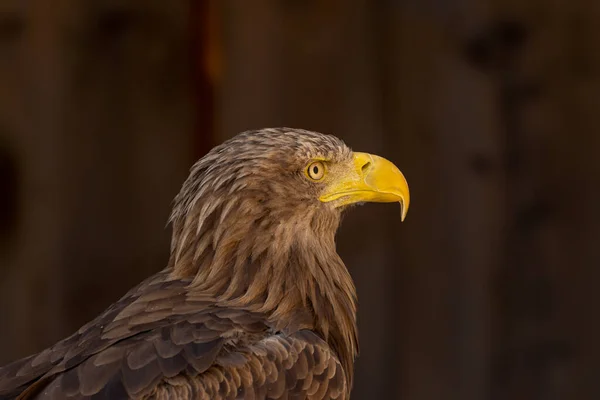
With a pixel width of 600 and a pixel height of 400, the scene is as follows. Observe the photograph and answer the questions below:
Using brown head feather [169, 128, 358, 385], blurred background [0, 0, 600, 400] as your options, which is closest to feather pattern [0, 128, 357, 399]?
brown head feather [169, 128, 358, 385]

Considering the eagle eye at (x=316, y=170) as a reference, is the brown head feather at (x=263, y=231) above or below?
below

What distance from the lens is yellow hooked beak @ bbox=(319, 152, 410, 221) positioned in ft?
12.0

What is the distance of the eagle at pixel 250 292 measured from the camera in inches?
123

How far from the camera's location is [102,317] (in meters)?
3.45

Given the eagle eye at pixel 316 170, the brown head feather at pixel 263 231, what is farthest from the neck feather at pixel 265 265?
the eagle eye at pixel 316 170

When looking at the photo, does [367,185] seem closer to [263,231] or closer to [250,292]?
[263,231]

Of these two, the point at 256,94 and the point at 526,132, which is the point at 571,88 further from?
the point at 256,94

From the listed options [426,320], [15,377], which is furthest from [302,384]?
[426,320]

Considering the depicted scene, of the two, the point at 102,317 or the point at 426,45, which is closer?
the point at 102,317

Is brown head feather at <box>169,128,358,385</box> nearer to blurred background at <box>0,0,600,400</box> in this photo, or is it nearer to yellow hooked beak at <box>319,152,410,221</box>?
yellow hooked beak at <box>319,152,410,221</box>

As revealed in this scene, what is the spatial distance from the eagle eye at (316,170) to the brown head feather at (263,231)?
0.07 feet

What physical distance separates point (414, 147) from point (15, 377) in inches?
89.1

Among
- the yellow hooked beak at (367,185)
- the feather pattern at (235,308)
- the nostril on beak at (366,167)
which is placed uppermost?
the nostril on beak at (366,167)

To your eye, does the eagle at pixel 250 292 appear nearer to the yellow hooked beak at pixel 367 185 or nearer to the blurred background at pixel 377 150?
the yellow hooked beak at pixel 367 185
